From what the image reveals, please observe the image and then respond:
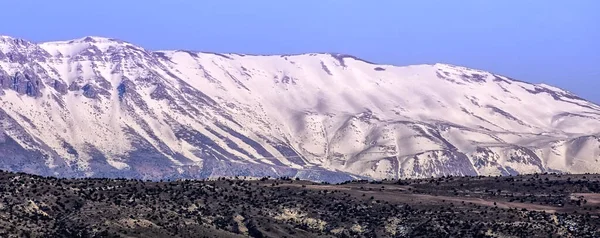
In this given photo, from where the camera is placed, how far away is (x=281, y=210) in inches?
5349

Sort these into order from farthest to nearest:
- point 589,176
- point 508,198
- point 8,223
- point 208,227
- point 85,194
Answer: point 589,176
point 508,198
point 85,194
point 208,227
point 8,223

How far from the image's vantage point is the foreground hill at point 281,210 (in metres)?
116

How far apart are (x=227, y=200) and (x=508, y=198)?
3639 cm

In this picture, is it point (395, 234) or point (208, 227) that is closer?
point (208, 227)

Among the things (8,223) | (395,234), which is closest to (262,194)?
(395,234)

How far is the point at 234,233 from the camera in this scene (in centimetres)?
12244

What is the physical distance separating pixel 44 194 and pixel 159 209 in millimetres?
11828

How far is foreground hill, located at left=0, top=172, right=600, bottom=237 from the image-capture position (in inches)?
4584

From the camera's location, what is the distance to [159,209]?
409 feet

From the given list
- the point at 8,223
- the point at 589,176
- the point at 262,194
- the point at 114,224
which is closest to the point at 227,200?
the point at 262,194

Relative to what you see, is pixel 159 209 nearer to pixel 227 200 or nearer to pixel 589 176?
pixel 227 200

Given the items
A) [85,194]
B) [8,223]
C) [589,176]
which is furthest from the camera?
[589,176]

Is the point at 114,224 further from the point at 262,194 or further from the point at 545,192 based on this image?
the point at 545,192

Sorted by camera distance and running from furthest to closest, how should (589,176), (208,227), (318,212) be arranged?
(589,176) < (318,212) < (208,227)
